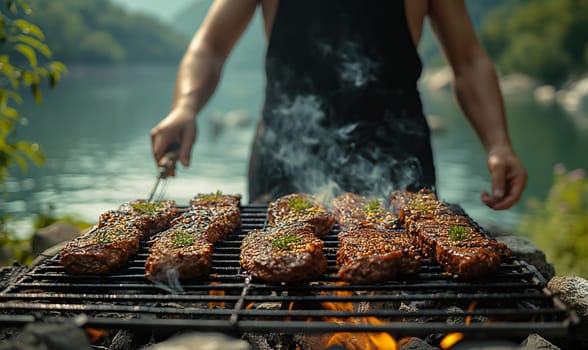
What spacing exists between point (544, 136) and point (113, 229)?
30.7 meters

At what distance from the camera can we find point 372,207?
12.6 feet

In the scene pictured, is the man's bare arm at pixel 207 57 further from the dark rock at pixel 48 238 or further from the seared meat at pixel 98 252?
the dark rock at pixel 48 238

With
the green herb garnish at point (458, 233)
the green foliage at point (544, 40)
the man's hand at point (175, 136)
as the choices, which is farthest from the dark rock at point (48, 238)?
the green foliage at point (544, 40)

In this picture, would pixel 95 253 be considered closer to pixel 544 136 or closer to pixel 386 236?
pixel 386 236

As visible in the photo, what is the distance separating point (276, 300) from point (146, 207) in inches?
68.9

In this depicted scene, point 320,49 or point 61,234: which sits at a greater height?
point 320,49

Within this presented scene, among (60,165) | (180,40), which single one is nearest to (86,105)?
(180,40)

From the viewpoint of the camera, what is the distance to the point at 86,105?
151ft

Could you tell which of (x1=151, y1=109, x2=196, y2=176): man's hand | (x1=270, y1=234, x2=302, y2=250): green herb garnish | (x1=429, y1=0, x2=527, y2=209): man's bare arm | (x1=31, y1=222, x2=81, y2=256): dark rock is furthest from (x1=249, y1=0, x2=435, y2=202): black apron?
(x1=31, y1=222, x2=81, y2=256): dark rock

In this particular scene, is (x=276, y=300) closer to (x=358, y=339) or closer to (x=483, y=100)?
(x=358, y=339)

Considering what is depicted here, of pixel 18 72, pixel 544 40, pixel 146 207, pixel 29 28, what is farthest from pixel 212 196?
pixel 544 40

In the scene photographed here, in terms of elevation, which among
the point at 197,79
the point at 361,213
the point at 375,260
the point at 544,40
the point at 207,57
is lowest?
the point at 375,260

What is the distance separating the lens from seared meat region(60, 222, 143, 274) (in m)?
2.97

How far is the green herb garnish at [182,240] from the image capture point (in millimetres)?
3123
